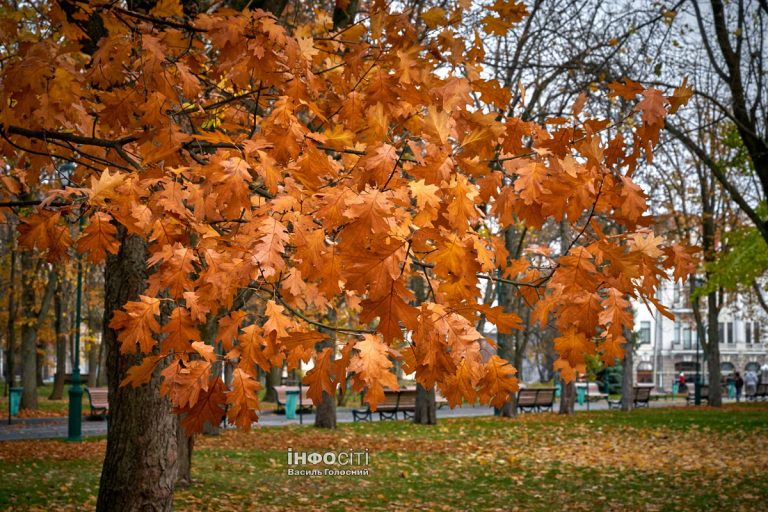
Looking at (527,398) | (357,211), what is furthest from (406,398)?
(357,211)

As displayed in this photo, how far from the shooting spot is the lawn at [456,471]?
8.72 m

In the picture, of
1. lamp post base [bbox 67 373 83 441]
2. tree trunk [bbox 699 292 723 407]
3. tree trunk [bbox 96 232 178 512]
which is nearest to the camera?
tree trunk [bbox 96 232 178 512]

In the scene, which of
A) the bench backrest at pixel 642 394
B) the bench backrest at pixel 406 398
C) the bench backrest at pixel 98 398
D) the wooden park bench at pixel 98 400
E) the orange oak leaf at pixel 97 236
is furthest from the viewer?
the bench backrest at pixel 642 394

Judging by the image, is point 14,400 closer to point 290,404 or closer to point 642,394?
point 290,404

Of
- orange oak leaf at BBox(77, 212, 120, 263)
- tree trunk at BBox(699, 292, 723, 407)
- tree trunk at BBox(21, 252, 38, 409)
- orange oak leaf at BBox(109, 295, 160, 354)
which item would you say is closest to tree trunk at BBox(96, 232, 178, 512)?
orange oak leaf at BBox(109, 295, 160, 354)

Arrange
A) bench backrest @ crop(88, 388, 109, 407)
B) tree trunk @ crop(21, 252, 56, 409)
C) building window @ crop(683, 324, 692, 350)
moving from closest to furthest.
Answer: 1. bench backrest @ crop(88, 388, 109, 407)
2. tree trunk @ crop(21, 252, 56, 409)
3. building window @ crop(683, 324, 692, 350)

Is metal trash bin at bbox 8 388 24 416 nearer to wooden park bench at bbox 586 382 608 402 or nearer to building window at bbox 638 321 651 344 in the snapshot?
wooden park bench at bbox 586 382 608 402

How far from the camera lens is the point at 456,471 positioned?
37.5 feet

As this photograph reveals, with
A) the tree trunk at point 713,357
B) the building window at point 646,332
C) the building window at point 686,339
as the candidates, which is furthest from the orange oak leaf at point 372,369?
the building window at point 686,339

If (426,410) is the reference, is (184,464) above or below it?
above

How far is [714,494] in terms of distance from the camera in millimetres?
9250

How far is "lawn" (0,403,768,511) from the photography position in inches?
343

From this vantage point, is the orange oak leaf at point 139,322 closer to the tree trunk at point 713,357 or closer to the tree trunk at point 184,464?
the tree trunk at point 184,464

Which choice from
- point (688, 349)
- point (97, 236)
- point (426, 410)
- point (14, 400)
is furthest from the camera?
point (688, 349)
